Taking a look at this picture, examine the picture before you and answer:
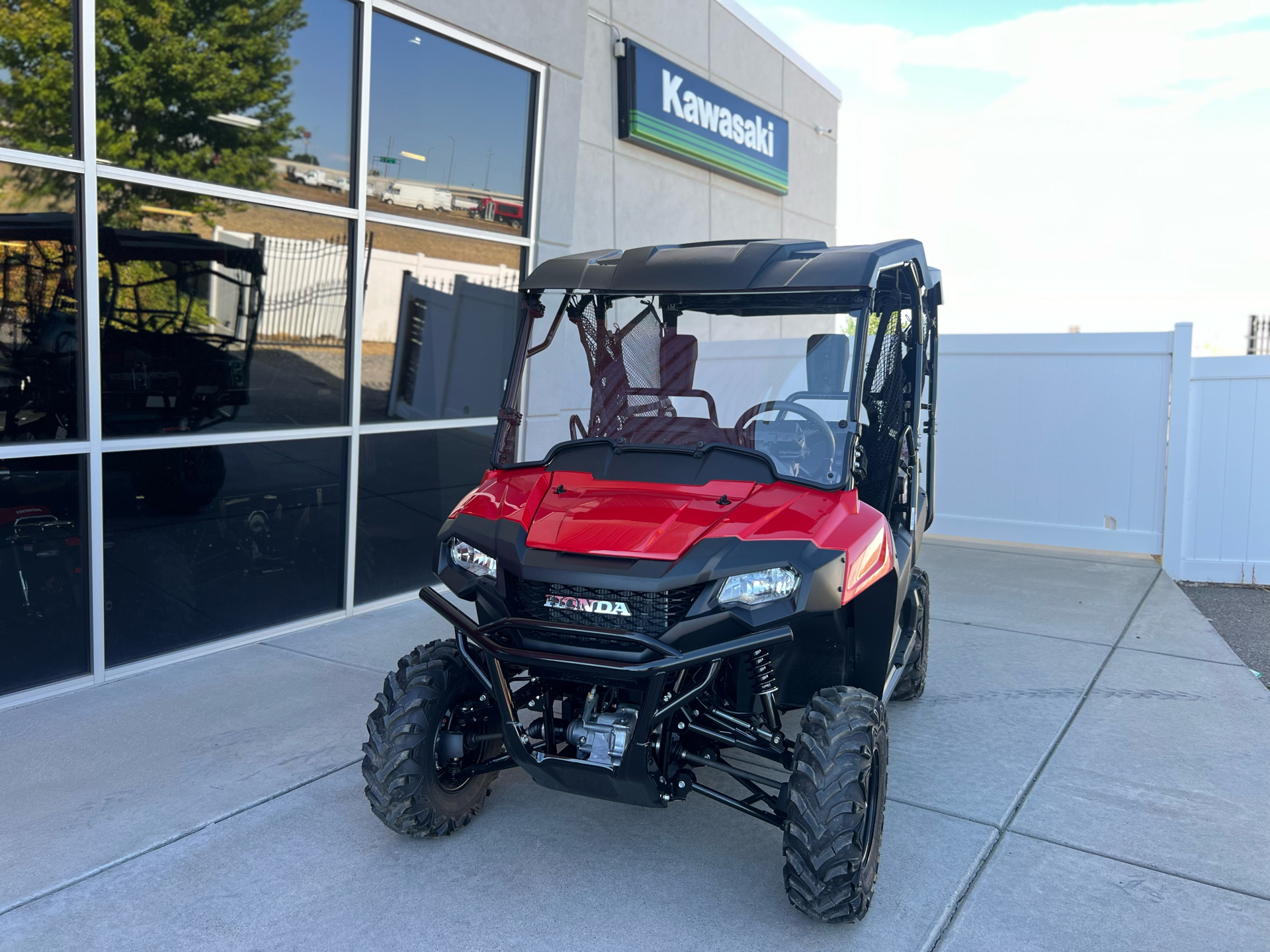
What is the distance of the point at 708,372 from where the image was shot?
3955mm

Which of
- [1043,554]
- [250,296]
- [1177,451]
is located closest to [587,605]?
[250,296]

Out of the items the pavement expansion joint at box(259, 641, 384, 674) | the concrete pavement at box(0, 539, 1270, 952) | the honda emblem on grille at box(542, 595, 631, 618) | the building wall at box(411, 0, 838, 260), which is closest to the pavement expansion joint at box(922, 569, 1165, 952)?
the concrete pavement at box(0, 539, 1270, 952)

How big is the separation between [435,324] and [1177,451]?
20.2 feet

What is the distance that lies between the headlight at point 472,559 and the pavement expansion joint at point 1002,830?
1.76m

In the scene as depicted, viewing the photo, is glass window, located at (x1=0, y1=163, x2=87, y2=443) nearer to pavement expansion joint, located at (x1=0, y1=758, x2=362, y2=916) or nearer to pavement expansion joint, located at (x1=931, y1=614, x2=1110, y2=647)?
pavement expansion joint, located at (x1=0, y1=758, x2=362, y2=916)

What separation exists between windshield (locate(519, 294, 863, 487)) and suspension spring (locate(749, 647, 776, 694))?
647 millimetres

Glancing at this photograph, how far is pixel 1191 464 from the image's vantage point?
8500 mm

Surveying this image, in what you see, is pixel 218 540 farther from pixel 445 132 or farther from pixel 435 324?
pixel 445 132

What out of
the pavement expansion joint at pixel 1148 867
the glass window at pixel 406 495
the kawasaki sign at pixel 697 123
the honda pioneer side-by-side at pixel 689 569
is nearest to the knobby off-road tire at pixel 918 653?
the honda pioneer side-by-side at pixel 689 569

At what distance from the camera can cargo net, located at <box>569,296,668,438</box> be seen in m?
3.93

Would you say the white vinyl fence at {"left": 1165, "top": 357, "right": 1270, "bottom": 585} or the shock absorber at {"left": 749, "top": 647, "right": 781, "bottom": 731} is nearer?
the shock absorber at {"left": 749, "top": 647, "right": 781, "bottom": 731}

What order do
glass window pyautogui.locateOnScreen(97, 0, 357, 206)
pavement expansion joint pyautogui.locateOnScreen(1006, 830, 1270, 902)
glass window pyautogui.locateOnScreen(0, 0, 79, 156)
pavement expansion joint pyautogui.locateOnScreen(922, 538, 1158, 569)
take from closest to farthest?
pavement expansion joint pyautogui.locateOnScreen(1006, 830, 1270, 902), glass window pyautogui.locateOnScreen(0, 0, 79, 156), glass window pyautogui.locateOnScreen(97, 0, 357, 206), pavement expansion joint pyautogui.locateOnScreen(922, 538, 1158, 569)

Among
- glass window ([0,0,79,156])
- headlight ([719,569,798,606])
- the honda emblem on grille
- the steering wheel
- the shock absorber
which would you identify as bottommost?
the shock absorber

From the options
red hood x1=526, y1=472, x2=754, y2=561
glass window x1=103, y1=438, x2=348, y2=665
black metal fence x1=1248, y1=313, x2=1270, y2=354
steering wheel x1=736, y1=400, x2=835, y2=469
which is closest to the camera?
red hood x1=526, y1=472, x2=754, y2=561
